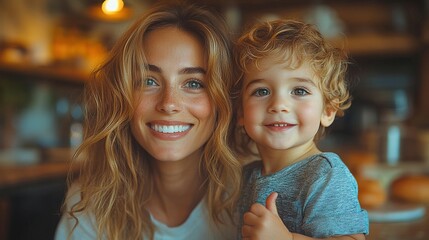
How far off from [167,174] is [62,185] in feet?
6.24

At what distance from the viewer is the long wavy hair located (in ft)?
3.60

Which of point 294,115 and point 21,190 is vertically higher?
point 294,115

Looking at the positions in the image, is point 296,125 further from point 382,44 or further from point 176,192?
point 382,44

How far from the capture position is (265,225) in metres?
0.77

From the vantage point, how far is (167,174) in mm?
1265

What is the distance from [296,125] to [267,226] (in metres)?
0.21

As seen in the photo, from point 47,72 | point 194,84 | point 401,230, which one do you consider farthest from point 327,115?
point 47,72

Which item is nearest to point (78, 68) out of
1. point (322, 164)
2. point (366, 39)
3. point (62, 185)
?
point (62, 185)

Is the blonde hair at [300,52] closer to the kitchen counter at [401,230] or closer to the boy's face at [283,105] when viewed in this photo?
the boy's face at [283,105]

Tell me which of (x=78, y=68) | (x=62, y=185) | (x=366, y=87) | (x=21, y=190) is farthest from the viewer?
(x=366, y=87)

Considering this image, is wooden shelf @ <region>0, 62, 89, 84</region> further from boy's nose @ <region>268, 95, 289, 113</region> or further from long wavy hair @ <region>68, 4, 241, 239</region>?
boy's nose @ <region>268, 95, 289, 113</region>

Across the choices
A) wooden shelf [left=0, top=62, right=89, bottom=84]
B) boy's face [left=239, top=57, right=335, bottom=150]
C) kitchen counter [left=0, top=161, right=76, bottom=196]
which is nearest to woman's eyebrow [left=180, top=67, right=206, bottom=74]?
boy's face [left=239, top=57, right=335, bottom=150]

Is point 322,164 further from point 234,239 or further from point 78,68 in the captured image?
point 78,68

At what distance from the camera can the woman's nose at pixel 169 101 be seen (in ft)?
3.48
